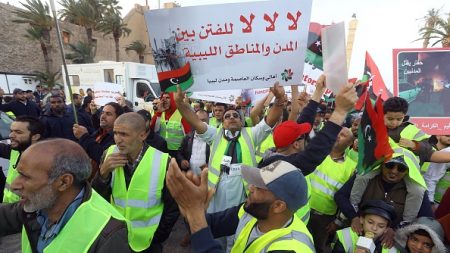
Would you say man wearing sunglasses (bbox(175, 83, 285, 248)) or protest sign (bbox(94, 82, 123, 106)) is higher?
protest sign (bbox(94, 82, 123, 106))

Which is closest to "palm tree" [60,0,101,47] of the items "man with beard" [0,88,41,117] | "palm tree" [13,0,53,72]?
"palm tree" [13,0,53,72]

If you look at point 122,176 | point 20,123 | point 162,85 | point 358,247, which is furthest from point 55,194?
point 20,123

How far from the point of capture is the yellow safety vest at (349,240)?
2.51 meters

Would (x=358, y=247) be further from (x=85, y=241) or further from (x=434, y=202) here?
(x=434, y=202)

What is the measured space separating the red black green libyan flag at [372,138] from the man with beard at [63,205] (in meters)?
1.81

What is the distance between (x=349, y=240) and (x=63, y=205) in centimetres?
207

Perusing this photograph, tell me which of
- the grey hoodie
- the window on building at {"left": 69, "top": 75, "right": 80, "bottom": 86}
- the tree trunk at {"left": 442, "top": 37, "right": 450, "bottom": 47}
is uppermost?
the tree trunk at {"left": 442, "top": 37, "right": 450, "bottom": 47}

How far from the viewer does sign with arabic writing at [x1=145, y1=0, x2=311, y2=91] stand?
2959 mm

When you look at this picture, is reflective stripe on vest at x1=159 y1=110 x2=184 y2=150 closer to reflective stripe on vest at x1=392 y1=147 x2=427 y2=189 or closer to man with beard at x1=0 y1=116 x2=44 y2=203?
man with beard at x1=0 y1=116 x2=44 y2=203

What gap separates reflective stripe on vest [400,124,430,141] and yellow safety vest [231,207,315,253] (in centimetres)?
216

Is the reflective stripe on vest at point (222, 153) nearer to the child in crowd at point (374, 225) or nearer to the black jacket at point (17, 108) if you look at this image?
the child in crowd at point (374, 225)

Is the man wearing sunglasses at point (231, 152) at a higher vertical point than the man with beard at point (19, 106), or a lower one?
lower

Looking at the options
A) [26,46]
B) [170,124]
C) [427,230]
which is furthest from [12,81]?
[427,230]

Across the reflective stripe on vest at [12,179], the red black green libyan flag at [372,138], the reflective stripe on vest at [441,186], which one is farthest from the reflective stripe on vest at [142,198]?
the reflective stripe on vest at [441,186]
